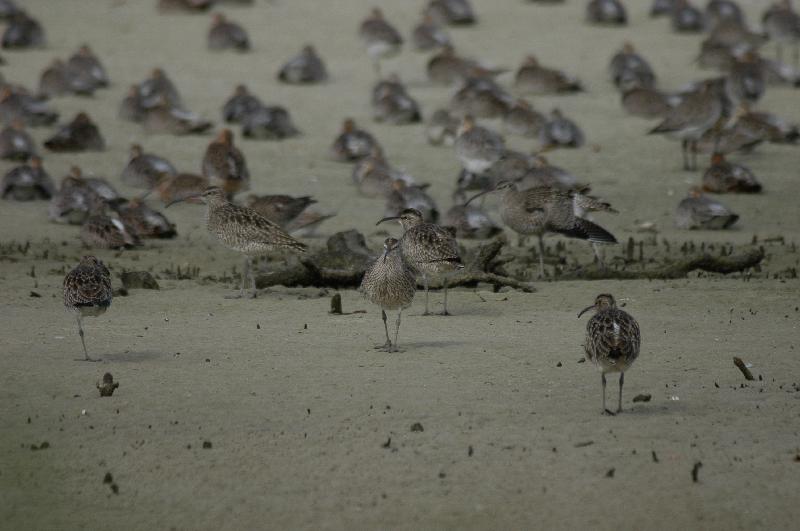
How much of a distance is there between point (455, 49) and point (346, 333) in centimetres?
1381

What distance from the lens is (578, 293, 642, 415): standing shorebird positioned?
25.9ft

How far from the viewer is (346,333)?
1022cm

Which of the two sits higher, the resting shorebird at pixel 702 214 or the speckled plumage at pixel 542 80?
the speckled plumage at pixel 542 80

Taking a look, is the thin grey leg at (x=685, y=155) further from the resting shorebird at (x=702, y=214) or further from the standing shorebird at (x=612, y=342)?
the standing shorebird at (x=612, y=342)

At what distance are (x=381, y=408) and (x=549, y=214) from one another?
4884mm

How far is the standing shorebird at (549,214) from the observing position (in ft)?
41.1

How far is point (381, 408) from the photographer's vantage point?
26.9 ft

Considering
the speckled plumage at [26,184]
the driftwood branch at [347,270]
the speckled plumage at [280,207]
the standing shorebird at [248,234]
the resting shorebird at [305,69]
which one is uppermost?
the resting shorebird at [305,69]

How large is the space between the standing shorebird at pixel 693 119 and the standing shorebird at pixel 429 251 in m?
7.42

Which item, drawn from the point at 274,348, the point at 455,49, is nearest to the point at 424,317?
the point at 274,348

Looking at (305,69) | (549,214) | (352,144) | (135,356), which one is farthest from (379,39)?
(135,356)

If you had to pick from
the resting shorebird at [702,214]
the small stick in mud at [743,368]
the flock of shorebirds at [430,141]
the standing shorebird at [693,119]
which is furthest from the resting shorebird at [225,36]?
the small stick in mud at [743,368]

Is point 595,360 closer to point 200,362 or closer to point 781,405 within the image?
point 781,405

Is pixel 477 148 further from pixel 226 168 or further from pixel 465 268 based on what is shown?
pixel 465 268
